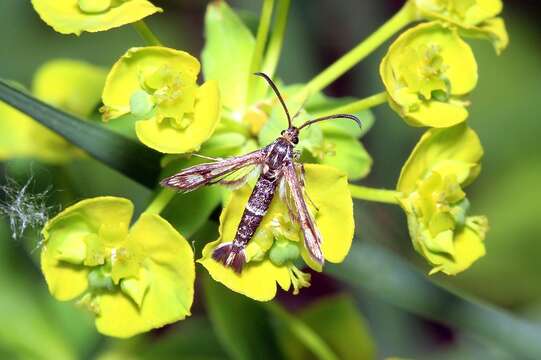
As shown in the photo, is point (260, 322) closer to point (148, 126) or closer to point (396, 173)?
point (148, 126)

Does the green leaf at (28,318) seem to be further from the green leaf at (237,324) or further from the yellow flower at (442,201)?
the yellow flower at (442,201)

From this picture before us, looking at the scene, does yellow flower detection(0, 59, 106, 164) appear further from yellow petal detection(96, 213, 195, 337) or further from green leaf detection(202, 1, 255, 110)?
yellow petal detection(96, 213, 195, 337)

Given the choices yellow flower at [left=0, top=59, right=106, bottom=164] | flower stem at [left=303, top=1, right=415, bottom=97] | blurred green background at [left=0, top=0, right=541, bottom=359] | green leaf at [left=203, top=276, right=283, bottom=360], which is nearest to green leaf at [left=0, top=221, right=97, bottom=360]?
blurred green background at [left=0, top=0, right=541, bottom=359]

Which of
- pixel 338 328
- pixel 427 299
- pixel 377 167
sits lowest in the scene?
pixel 338 328

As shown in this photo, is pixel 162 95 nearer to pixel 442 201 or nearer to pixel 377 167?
pixel 442 201

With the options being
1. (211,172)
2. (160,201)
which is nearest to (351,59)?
(211,172)

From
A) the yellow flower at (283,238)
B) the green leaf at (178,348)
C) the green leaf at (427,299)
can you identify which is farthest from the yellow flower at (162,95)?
the green leaf at (178,348)

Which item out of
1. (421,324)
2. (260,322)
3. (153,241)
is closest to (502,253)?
(421,324)
